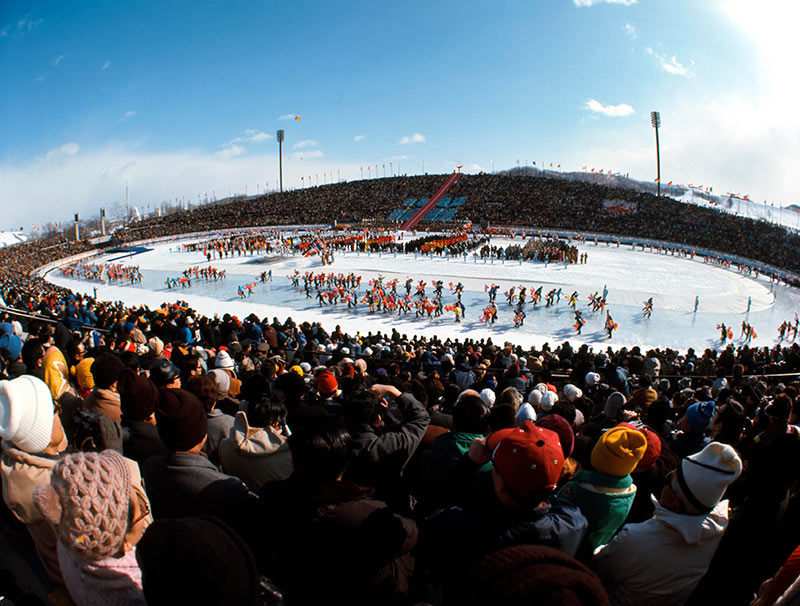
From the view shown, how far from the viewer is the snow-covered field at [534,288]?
19.8m

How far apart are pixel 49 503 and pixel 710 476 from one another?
286 centimetres

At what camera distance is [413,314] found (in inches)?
882

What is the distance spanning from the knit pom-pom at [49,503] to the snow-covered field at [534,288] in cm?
1759

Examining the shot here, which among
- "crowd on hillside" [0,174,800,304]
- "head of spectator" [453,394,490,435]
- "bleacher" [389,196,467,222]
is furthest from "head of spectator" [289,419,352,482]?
"bleacher" [389,196,467,222]

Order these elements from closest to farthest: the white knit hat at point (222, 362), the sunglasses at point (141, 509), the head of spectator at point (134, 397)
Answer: the sunglasses at point (141, 509), the head of spectator at point (134, 397), the white knit hat at point (222, 362)

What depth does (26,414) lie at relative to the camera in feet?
7.97

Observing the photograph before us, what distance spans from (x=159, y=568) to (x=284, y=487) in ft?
3.07

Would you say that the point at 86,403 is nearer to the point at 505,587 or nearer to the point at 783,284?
the point at 505,587

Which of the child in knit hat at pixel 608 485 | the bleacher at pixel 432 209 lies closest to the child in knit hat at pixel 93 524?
the child in knit hat at pixel 608 485

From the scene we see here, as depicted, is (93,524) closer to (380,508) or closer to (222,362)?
(380,508)

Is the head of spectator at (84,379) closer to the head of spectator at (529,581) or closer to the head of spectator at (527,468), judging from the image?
the head of spectator at (527,468)

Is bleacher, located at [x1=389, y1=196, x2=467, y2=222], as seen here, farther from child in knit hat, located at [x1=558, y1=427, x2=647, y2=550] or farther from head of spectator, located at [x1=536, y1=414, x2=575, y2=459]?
child in knit hat, located at [x1=558, y1=427, x2=647, y2=550]

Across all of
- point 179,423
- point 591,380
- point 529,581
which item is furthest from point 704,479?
Result: point 591,380

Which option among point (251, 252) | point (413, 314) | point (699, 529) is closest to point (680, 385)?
point (699, 529)
